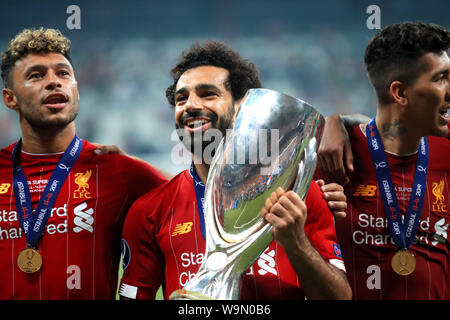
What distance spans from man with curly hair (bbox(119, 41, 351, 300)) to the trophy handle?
1.05 ft

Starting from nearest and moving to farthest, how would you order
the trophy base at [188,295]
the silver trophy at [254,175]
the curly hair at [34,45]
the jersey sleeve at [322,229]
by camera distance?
the trophy base at [188,295]
the silver trophy at [254,175]
the jersey sleeve at [322,229]
the curly hair at [34,45]

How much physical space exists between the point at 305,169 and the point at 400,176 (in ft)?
3.87

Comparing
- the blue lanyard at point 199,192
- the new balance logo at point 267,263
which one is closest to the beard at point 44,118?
the blue lanyard at point 199,192

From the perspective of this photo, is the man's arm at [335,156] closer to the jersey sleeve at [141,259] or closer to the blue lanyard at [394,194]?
the blue lanyard at [394,194]

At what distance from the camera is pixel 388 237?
2369 mm

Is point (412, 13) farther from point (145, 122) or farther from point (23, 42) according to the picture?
point (23, 42)

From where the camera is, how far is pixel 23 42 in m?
2.54

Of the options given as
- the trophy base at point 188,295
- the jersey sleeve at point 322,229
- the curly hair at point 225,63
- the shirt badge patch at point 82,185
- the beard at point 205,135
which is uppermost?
the curly hair at point 225,63

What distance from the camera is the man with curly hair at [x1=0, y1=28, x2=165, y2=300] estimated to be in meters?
2.26

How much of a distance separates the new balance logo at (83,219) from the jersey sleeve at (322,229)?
3.16 feet

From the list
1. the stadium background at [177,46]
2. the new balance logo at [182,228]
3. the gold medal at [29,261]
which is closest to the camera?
the new balance logo at [182,228]

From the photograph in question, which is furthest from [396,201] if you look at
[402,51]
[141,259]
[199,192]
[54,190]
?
[54,190]

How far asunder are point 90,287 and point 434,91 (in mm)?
1695

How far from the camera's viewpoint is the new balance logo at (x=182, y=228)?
2.09m
